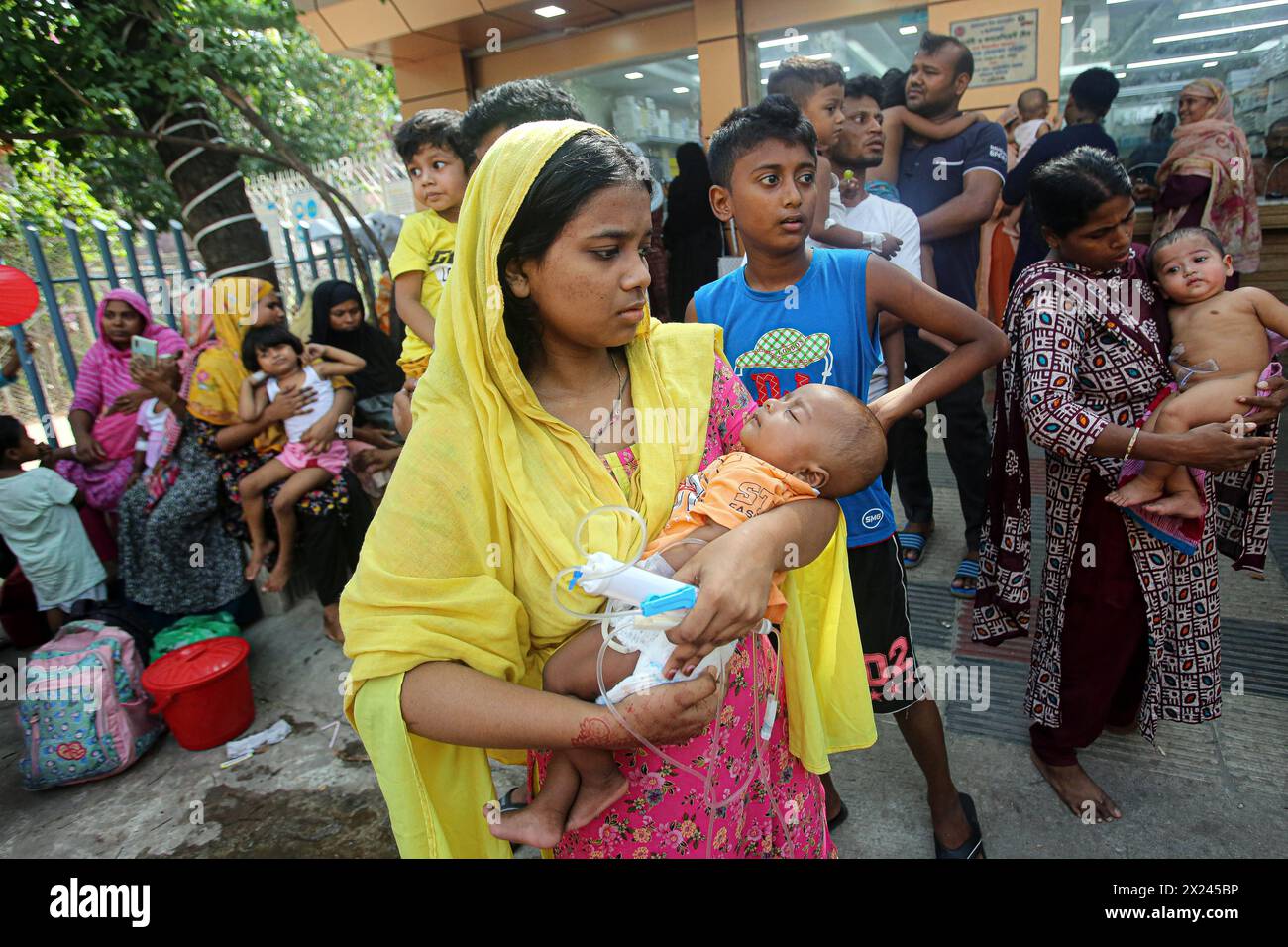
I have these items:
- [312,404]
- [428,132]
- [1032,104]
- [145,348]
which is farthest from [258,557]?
[1032,104]

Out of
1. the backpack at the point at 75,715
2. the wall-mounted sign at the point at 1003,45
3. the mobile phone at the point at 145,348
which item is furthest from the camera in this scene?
the wall-mounted sign at the point at 1003,45

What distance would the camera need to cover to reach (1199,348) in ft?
7.33

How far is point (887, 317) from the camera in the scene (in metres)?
3.34

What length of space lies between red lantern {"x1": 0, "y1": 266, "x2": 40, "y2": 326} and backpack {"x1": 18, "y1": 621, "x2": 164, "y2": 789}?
5.25ft

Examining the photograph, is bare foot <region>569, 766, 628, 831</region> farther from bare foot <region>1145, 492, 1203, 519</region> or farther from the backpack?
the backpack

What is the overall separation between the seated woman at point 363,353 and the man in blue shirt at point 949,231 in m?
3.10

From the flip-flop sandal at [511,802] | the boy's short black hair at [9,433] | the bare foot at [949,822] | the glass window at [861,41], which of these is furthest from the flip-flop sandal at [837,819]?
the glass window at [861,41]

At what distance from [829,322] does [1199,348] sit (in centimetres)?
113

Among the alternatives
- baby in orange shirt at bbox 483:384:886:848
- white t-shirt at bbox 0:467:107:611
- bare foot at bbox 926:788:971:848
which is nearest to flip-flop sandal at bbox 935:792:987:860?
bare foot at bbox 926:788:971:848

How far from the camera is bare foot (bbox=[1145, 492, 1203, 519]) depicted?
2.22m

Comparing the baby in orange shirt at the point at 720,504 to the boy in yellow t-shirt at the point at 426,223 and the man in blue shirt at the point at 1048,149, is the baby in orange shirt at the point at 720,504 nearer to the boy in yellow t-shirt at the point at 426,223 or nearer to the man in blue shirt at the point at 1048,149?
the man in blue shirt at the point at 1048,149

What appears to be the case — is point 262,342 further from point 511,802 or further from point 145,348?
point 511,802

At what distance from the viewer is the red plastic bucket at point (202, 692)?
3.37 meters

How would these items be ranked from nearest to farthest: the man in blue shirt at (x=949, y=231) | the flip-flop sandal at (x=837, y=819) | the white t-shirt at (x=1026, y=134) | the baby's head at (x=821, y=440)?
the baby's head at (x=821, y=440)
the flip-flop sandal at (x=837, y=819)
the man in blue shirt at (x=949, y=231)
the white t-shirt at (x=1026, y=134)
